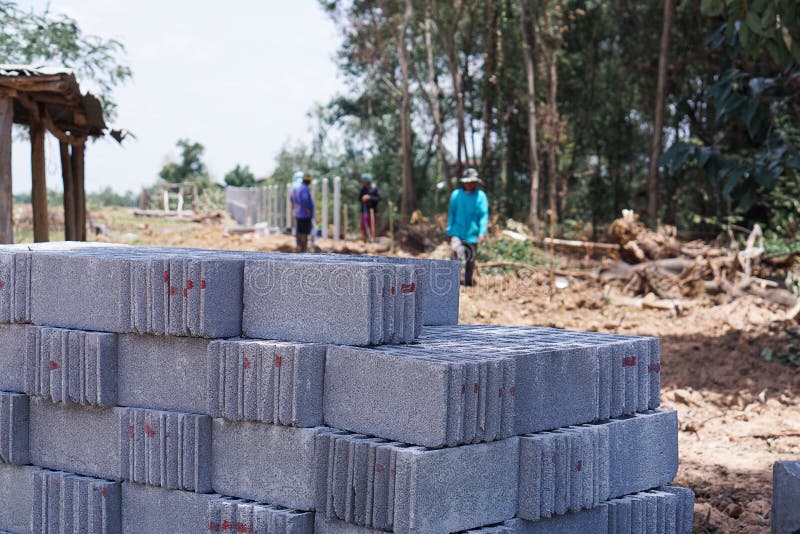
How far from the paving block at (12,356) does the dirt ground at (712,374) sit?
3541mm

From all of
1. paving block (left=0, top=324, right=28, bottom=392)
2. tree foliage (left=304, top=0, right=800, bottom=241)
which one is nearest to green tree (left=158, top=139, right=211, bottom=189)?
tree foliage (left=304, top=0, right=800, bottom=241)

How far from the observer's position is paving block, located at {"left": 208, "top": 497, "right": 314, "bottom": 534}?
3.79m

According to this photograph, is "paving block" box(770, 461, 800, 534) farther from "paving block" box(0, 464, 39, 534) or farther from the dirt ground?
"paving block" box(0, 464, 39, 534)

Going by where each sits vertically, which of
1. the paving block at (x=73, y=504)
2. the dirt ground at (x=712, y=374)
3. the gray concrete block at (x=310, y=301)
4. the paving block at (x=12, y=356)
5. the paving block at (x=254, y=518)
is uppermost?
the gray concrete block at (x=310, y=301)

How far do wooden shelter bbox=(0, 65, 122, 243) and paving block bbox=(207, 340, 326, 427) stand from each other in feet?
17.7

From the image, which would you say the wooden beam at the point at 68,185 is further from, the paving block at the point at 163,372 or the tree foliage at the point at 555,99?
the tree foliage at the point at 555,99

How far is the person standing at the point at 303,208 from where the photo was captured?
1866 centimetres

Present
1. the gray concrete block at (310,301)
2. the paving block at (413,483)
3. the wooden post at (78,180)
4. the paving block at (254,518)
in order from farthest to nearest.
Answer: the wooden post at (78,180)
the gray concrete block at (310,301)
the paving block at (254,518)
the paving block at (413,483)

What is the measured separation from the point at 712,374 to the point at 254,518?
6.88m

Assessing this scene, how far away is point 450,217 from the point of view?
13.1 m

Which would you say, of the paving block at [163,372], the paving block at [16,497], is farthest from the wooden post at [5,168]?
the paving block at [163,372]

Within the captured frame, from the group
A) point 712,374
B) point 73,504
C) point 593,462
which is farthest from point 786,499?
point 712,374

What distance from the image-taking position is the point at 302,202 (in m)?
18.9

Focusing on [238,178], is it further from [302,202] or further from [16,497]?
[16,497]
